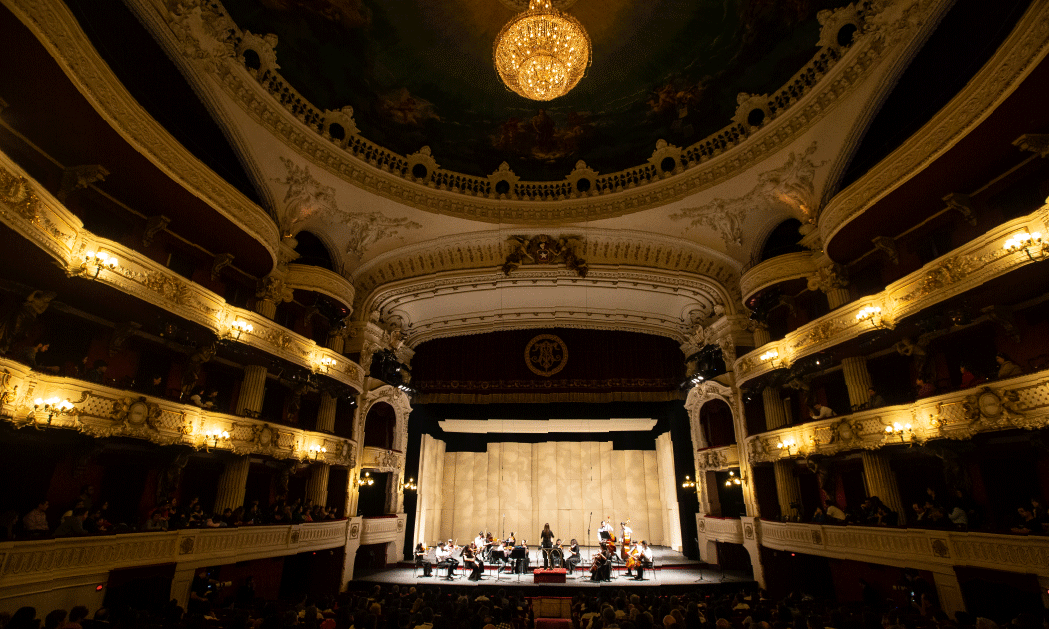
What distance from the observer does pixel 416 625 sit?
771 cm

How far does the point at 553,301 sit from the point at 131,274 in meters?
13.4

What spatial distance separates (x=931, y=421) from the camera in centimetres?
1005

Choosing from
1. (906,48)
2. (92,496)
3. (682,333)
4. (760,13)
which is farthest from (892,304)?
(92,496)

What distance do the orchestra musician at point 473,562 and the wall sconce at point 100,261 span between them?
37.9 ft

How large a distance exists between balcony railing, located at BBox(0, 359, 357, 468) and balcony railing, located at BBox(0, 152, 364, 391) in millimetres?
1767

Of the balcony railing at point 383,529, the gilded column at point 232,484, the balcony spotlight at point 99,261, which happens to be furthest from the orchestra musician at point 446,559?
the balcony spotlight at point 99,261

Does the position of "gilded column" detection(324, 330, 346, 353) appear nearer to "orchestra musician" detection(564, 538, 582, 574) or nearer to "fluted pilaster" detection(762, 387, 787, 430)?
"orchestra musician" detection(564, 538, 582, 574)

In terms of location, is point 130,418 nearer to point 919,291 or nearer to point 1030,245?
point 919,291

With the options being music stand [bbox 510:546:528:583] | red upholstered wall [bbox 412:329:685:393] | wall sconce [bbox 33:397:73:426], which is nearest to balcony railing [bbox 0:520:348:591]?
wall sconce [bbox 33:397:73:426]

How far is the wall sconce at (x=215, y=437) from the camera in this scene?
11.4m

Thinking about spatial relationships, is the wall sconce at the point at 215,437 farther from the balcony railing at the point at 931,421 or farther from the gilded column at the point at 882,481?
the gilded column at the point at 882,481

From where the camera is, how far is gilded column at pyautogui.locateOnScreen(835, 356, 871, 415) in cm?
1262

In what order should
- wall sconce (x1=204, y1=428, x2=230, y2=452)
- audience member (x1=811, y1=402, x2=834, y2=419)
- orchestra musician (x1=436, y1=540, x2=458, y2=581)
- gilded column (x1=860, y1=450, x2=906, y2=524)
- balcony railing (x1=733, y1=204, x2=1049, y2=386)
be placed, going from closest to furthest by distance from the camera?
1. balcony railing (x1=733, y1=204, x2=1049, y2=386)
2. wall sconce (x1=204, y1=428, x2=230, y2=452)
3. gilded column (x1=860, y1=450, x2=906, y2=524)
4. audience member (x1=811, y1=402, x2=834, y2=419)
5. orchestra musician (x1=436, y1=540, x2=458, y2=581)

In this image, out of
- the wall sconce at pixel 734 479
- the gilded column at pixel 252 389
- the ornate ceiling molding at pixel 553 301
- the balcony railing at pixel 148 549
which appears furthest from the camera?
the ornate ceiling molding at pixel 553 301
